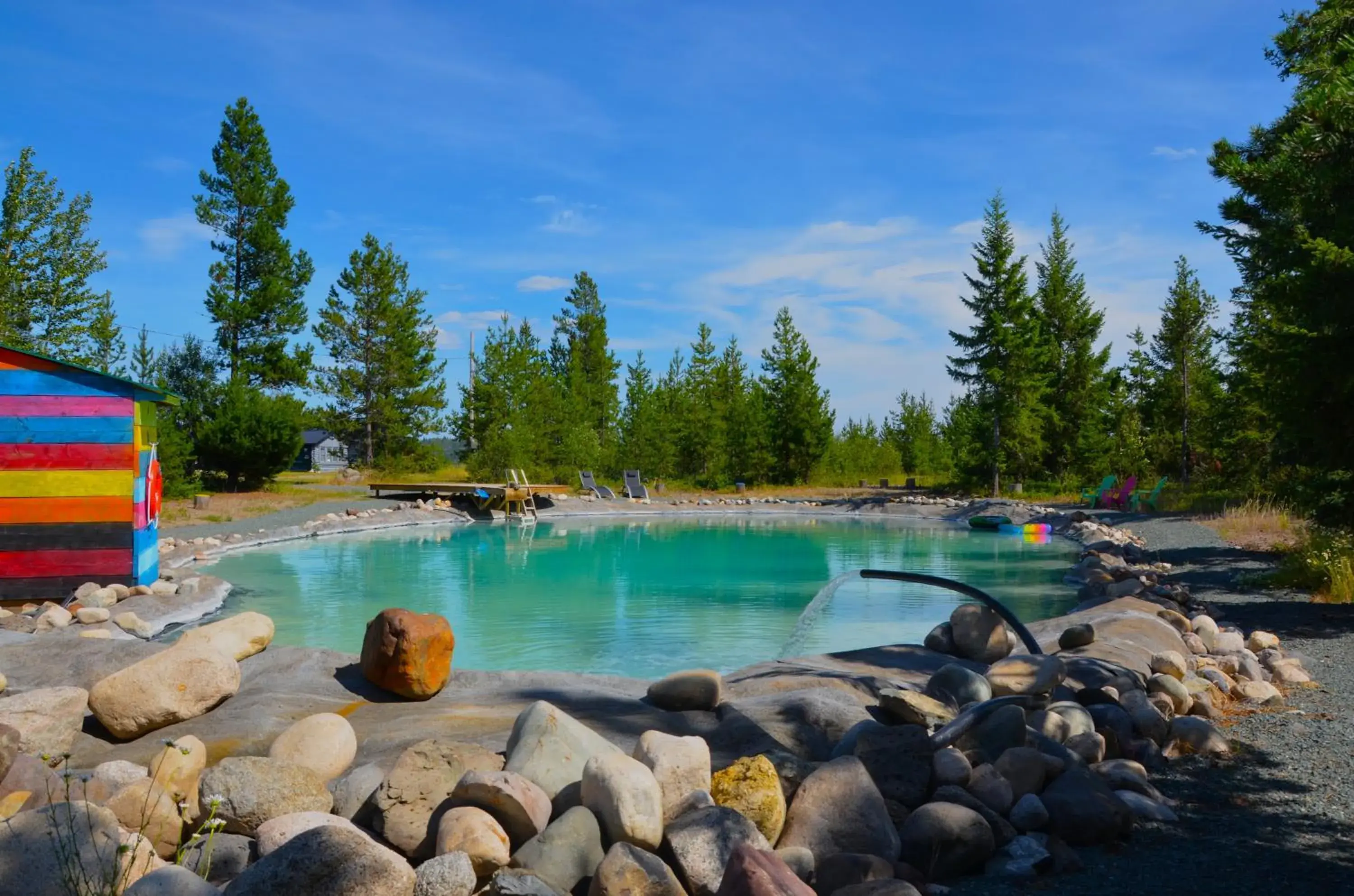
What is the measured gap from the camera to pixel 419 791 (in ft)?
10.6

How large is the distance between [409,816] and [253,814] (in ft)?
1.67

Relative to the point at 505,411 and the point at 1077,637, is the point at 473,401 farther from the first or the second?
the point at 1077,637

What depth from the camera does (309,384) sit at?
33.6m

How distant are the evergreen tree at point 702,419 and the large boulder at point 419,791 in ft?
95.2

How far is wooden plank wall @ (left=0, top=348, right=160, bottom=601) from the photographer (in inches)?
323

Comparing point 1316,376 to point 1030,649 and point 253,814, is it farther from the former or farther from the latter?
point 253,814

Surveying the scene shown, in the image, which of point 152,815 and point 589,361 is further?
point 589,361

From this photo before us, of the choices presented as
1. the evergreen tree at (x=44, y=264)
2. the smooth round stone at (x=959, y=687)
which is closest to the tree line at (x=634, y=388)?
the evergreen tree at (x=44, y=264)

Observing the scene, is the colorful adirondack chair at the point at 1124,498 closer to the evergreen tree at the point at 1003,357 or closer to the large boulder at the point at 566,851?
the evergreen tree at the point at 1003,357

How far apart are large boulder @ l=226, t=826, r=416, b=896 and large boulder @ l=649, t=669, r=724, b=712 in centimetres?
208

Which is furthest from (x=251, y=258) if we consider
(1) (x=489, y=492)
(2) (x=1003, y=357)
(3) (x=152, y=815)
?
(3) (x=152, y=815)

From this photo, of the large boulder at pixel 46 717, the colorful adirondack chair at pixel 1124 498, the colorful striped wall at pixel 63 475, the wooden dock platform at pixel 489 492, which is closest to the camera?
the large boulder at pixel 46 717

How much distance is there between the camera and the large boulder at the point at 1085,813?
11.2 feet

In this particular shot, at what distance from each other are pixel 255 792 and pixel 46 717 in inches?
53.5
